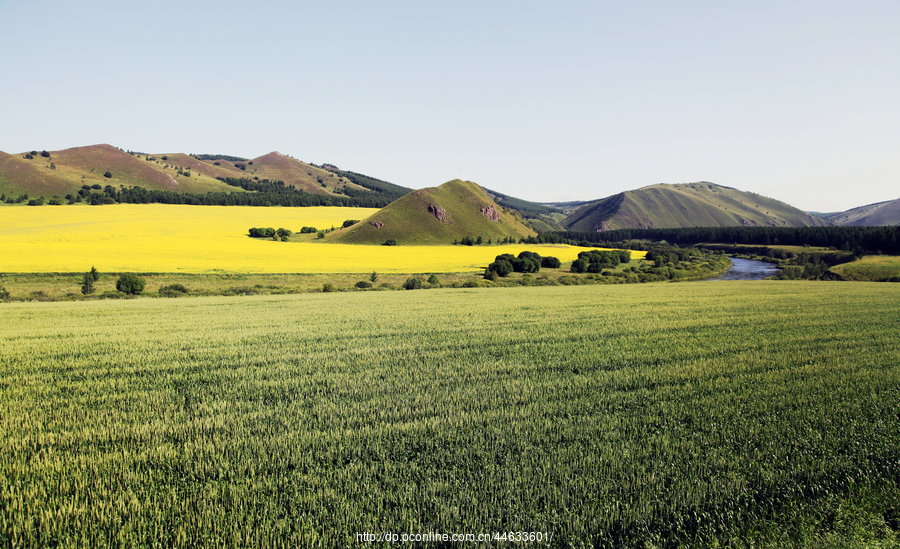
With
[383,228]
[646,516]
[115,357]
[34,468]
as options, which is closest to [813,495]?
[646,516]

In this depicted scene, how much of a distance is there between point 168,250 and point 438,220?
4115 inches

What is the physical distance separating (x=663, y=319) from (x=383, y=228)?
123 m

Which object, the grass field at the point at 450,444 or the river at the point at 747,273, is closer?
the grass field at the point at 450,444

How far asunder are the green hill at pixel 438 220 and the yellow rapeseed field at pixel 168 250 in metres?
30.9

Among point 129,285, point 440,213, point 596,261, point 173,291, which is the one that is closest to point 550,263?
point 596,261

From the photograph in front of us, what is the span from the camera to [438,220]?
15850cm

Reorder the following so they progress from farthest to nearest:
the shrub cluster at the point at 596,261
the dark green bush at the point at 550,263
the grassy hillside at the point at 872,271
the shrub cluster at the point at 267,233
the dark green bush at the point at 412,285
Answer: the shrub cluster at the point at 267,233 < the dark green bush at the point at 550,263 < the shrub cluster at the point at 596,261 < the grassy hillside at the point at 872,271 < the dark green bush at the point at 412,285

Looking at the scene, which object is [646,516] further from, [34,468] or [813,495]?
[34,468]

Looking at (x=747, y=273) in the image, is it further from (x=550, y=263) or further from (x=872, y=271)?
(x=550, y=263)

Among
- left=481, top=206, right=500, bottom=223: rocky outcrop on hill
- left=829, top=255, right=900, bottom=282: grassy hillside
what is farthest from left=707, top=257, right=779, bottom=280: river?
left=481, top=206, right=500, bottom=223: rocky outcrop on hill

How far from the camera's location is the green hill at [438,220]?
132 m

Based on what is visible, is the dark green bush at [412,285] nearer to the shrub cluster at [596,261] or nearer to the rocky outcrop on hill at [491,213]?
the shrub cluster at [596,261]

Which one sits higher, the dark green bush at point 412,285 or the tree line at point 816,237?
the tree line at point 816,237

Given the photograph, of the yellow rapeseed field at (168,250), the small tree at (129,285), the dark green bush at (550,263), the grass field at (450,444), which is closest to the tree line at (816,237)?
the dark green bush at (550,263)
